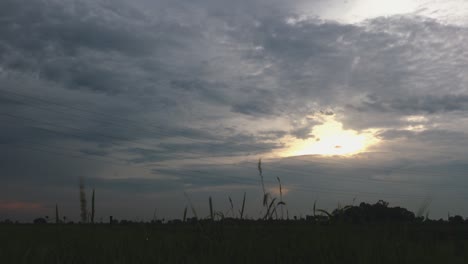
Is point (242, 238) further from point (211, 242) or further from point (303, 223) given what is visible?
point (303, 223)

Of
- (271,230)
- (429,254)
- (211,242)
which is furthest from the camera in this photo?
(271,230)

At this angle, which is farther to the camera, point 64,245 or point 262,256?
point 64,245

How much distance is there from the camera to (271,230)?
25.1ft

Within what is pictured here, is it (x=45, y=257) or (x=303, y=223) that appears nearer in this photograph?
(x=45, y=257)

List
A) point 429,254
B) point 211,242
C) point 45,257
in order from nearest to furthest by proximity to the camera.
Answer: point 45,257, point 429,254, point 211,242

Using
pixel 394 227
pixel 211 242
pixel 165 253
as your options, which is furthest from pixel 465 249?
pixel 165 253

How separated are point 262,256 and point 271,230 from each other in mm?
1847

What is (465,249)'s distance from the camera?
707 centimetres

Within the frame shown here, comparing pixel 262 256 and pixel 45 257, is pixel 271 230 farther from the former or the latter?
pixel 45 257

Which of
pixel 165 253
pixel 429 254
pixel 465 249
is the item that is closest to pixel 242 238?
pixel 165 253

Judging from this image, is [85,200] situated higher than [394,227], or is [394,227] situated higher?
[85,200]

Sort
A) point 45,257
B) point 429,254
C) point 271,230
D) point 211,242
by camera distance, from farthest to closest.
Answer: point 271,230 < point 211,242 < point 429,254 < point 45,257

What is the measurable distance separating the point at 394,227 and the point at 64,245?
17.7ft

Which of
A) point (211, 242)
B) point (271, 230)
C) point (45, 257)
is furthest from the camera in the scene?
point (271, 230)
